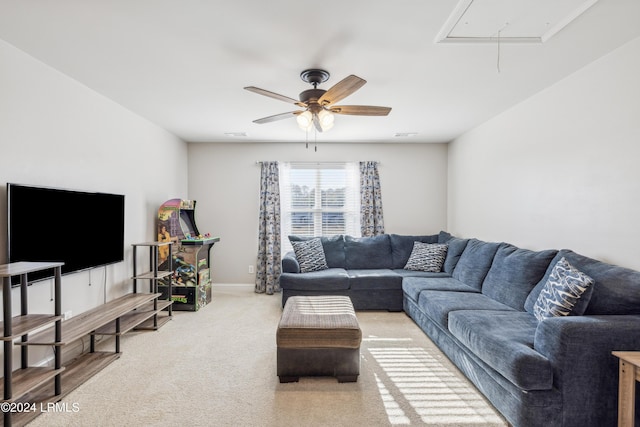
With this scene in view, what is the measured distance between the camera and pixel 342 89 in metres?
2.44

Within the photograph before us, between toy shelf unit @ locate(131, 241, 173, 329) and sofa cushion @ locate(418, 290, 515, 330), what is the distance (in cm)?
292

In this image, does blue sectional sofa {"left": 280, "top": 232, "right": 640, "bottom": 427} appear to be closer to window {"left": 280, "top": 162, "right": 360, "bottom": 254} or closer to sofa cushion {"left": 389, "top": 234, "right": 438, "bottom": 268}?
sofa cushion {"left": 389, "top": 234, "right": 438, "bottom": 268}

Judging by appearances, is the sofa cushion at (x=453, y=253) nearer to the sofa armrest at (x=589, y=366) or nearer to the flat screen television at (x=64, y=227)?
the sofa armrest at (x=589, y=366)

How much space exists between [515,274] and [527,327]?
734mm

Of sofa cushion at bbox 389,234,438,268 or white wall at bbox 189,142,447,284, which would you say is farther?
white wall at bbox 189,142,447,284

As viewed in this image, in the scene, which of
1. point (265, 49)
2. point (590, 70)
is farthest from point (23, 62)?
point (590, 70)

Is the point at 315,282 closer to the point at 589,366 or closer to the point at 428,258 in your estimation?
the point at 428,258

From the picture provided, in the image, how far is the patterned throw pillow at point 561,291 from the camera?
85.4 inches

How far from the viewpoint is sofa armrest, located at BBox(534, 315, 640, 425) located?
1.84m

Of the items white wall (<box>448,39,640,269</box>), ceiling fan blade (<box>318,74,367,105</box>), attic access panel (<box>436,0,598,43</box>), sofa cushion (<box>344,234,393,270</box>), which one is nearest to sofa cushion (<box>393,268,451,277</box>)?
sofa cushion (<box>344,234,393,270</box>)

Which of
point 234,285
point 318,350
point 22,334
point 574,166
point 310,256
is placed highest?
point 574,166

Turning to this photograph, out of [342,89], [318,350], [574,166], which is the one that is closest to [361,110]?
[342,89]

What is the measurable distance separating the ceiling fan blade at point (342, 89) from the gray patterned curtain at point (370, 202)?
2.91 metres

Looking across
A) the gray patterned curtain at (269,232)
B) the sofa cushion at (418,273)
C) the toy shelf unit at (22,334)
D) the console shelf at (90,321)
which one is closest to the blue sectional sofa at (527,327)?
the sofa cushion at (418,273)
